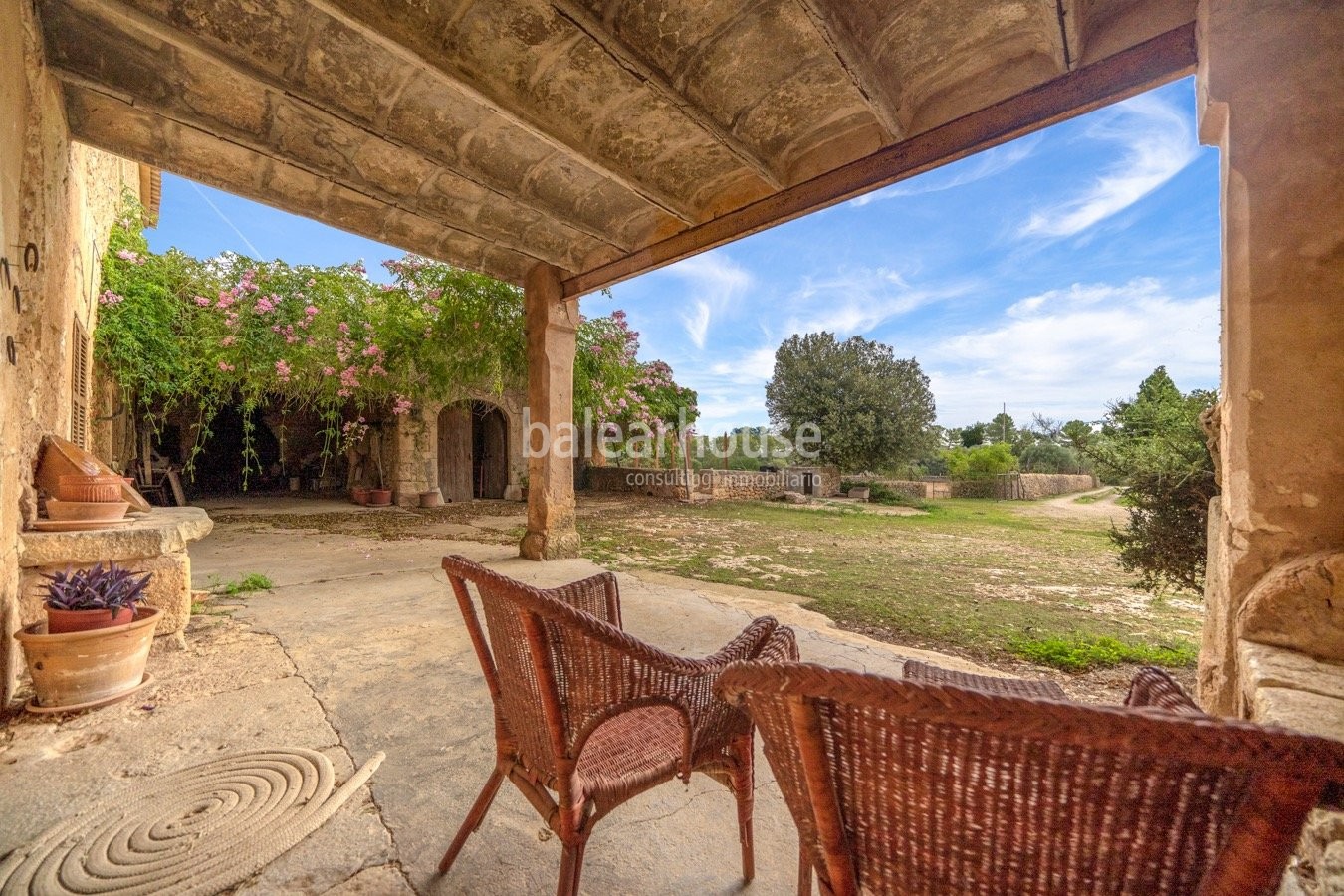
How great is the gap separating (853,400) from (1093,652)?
45.3 ft

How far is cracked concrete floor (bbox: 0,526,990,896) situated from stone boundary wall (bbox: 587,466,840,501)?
9.42 metres

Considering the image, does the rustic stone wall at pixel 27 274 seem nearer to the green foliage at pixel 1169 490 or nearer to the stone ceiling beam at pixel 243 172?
the stone ceiling beam at pixel 243 172

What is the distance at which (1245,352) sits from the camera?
1.39 metres

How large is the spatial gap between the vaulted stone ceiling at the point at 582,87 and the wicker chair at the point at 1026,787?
2.30 meters


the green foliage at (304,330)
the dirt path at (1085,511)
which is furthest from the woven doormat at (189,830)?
the dirt path at (1085,511)

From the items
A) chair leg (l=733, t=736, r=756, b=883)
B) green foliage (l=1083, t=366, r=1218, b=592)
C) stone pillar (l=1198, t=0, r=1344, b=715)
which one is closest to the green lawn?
green foliage (l=1083, t=366, r=1218, b=592)

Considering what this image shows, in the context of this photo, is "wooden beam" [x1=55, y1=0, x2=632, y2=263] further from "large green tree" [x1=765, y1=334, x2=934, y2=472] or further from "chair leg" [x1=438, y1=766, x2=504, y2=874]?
"large green tree" [x1=765, y1=334, x2=934, y2=472]

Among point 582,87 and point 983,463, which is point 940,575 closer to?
point 582,87

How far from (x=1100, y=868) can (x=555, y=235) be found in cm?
446

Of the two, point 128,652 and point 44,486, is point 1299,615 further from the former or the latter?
point 44,486

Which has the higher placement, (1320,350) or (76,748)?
(1320,350)

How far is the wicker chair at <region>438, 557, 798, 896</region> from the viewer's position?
3.41ft

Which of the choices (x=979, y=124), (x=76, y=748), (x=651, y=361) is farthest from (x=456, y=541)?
(x=979, y=124)

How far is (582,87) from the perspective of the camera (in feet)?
8.38
